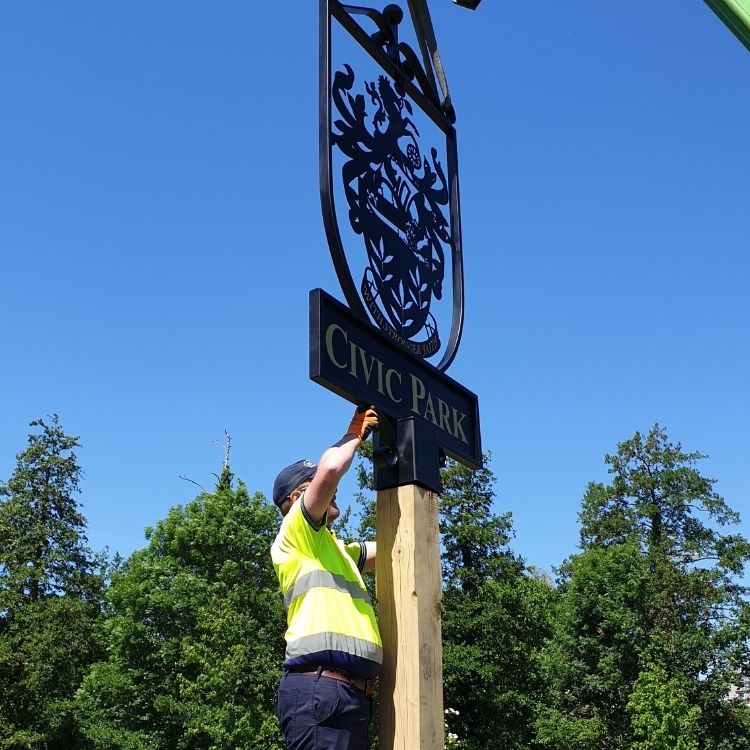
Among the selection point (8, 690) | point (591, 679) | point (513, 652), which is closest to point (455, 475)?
point (513, 652)

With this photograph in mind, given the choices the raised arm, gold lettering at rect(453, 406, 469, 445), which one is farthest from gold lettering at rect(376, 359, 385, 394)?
gold lettering at rect(453, 406, 469, 445)

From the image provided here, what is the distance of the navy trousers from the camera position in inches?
113

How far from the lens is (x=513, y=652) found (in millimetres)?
26203

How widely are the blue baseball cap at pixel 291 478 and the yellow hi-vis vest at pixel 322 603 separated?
0.20 m

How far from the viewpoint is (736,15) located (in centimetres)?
224

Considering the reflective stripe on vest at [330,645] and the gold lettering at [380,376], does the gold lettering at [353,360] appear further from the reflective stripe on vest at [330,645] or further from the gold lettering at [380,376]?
the reflective stripe on vest at [330,645]

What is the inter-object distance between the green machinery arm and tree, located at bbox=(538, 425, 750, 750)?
26.0m

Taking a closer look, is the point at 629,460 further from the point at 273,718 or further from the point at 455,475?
the point at 273,718

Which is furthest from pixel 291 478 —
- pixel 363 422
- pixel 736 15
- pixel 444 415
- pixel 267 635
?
pixel 267 635

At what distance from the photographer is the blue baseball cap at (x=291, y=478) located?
11.5 ft

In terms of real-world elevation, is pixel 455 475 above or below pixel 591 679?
above

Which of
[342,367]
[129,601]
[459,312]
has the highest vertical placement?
[129,601]

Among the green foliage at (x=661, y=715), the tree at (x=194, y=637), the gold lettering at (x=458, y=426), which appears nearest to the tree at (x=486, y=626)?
the green foliage at (x=661, y=715)

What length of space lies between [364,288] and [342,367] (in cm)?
51
